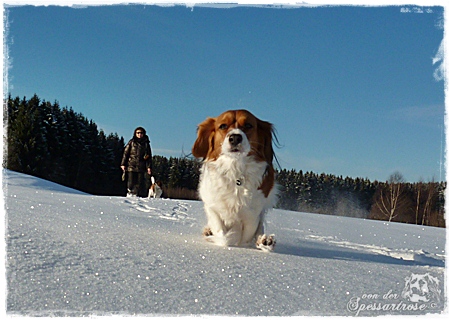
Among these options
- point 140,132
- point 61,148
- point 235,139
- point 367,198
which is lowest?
point 367,198

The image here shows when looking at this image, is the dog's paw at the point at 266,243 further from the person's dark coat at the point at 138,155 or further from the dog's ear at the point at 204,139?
the person's dark coat at the point at 138,155

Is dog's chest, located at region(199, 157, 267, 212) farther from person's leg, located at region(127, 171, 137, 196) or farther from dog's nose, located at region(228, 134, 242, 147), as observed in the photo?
person's leg, located at region(127, 171, 137, 196)

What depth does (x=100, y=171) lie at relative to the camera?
124ft

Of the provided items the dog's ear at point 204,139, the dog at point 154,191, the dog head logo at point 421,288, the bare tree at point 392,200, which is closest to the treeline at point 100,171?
the bare tree at point 392,200

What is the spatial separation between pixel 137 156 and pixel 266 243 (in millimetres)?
6406

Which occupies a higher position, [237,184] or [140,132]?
[140,132]

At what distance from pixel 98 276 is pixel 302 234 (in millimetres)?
2666

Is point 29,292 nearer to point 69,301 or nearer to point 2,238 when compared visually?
point 69,301

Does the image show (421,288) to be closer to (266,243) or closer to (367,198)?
(266,243)

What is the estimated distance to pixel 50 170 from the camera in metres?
33.2

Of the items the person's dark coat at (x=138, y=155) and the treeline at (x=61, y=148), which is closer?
the person's dark coat at (x=138, y=155)

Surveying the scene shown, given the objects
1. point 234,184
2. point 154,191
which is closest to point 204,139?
point 234,184

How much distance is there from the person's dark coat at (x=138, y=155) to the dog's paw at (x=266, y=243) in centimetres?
618

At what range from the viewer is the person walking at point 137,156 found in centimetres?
874
